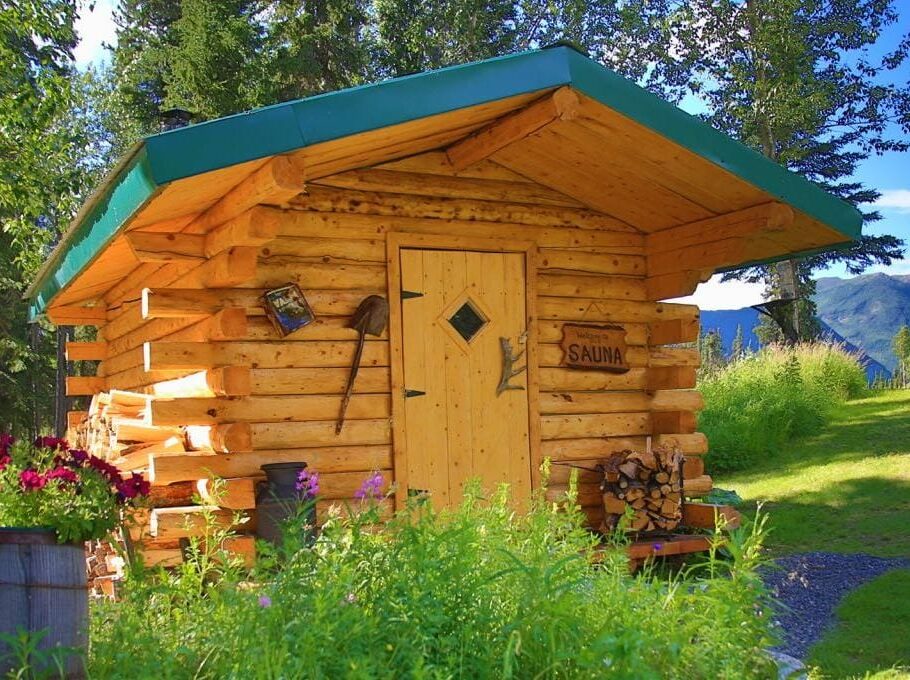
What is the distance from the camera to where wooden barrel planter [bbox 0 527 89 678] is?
11.9 ft

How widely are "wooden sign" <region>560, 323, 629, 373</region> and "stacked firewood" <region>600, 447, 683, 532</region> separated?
826 mm

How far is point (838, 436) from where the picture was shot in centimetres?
1395

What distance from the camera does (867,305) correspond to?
17488 cm

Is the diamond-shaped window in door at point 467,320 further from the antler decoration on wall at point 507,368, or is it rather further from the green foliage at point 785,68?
the green foliage at point 785,68

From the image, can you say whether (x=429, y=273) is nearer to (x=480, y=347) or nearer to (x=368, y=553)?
(x=480, y=347)

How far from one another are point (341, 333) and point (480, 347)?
125 centimetres

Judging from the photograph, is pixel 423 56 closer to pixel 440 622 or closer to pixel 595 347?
pixel 595 347

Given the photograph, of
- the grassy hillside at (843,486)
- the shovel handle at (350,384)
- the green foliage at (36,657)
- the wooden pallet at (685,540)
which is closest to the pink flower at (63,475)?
the green foliage at (36,657)

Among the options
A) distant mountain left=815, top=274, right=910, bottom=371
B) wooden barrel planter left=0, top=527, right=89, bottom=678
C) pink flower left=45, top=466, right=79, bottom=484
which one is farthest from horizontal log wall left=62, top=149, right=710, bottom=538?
distant mountain left=815, top=274, right=910, bottom=371

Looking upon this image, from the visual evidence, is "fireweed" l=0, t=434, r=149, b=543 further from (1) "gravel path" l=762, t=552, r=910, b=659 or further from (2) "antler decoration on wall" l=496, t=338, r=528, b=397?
(1) "gravel path" l=762, t=552, r=910, b=659

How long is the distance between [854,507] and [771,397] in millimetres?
4972

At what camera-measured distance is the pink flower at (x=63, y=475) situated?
396 centimetres

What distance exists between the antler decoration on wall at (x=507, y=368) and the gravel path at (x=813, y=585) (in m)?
2.53

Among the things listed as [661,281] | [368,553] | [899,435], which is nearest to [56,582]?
[368,553]
